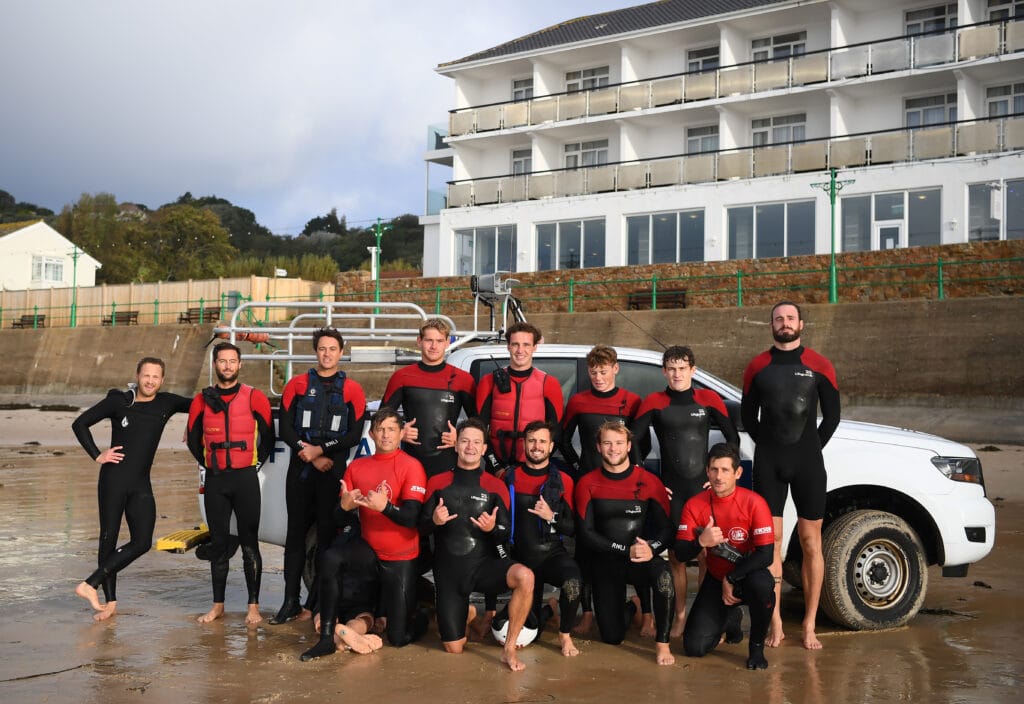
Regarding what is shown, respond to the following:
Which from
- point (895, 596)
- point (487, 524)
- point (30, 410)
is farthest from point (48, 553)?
point (30, 410)

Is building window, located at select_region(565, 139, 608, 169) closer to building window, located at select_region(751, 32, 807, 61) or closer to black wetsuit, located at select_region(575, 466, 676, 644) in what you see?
building window, located at select_region(751, 32, 807, 61)

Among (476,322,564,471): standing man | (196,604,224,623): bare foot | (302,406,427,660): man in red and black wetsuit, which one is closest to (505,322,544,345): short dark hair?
(476,322,564,471): standing man

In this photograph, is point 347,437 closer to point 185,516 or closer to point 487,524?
point 487,524

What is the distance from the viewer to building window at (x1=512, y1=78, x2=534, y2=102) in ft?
125

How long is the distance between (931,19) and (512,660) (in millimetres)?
29475

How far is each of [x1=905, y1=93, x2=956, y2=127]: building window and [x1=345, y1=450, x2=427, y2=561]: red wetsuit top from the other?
27245 millimetres

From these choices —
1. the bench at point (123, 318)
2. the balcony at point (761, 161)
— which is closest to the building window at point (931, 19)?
the balcony at point (761, 161)

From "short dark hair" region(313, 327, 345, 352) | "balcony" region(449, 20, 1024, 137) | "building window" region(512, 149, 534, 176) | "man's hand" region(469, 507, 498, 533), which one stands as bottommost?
"man's hand" region(469, 507, 498, 533)

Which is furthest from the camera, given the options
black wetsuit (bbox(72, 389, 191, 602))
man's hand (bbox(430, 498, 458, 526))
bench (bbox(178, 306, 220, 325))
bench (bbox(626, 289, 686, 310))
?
bench (bbox(178, 306, 220, 325))

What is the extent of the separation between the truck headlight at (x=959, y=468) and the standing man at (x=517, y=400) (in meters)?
2.46

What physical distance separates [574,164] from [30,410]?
18834 millimetres

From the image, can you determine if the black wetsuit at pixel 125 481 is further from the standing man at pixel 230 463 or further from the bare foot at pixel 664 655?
the bare foot at pixel 664 655

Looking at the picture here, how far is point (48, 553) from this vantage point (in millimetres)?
9242

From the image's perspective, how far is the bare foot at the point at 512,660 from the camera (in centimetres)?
578
